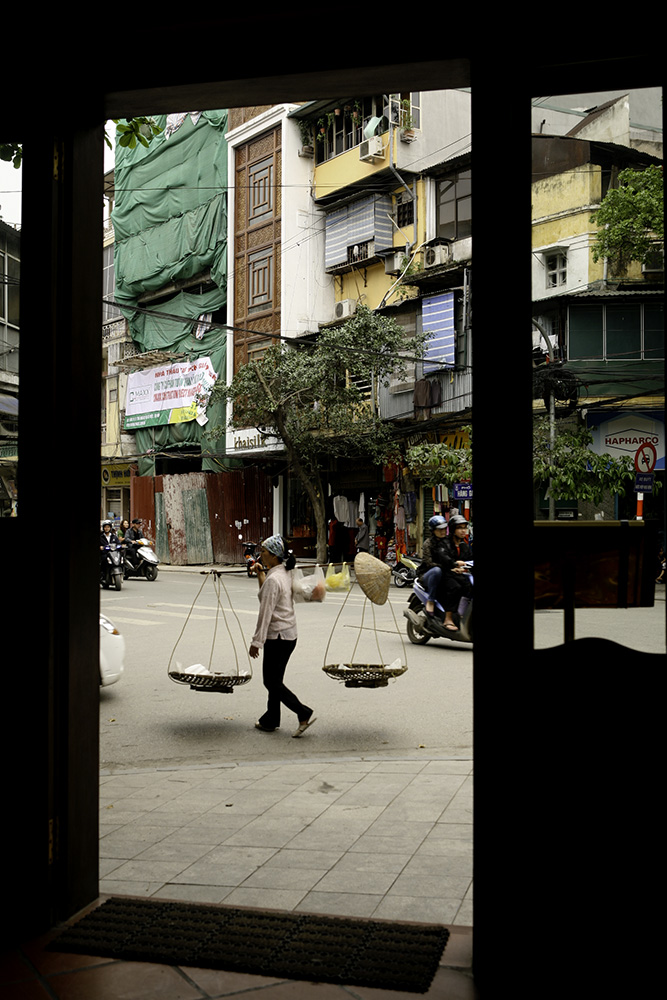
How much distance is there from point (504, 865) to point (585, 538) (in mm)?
1062

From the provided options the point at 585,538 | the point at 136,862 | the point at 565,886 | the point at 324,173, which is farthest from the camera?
the point at 324,173

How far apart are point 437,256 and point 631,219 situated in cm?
2067

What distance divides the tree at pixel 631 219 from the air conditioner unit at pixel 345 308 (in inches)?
942

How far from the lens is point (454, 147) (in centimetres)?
2575

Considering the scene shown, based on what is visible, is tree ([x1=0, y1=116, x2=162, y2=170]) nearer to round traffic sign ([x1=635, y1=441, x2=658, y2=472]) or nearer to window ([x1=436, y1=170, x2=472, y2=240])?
round traffic sign ([x1=635, y1=441, x2=658, y2=472])

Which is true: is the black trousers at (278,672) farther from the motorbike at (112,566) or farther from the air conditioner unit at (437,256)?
the air conditioner unit at (437,256)

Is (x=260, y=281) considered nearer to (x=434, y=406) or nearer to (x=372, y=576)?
(x=434, y=406)

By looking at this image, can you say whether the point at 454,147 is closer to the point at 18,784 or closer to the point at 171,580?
the point at 171,580

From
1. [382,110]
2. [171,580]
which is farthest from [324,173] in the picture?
[171,580]

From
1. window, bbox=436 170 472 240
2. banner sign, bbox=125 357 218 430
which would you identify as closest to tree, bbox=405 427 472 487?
window, bbox=436 170 472 240

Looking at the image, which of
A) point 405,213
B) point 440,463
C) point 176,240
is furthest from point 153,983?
point 176,240

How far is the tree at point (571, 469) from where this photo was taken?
9.82 feet

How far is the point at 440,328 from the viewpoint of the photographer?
23.1 m

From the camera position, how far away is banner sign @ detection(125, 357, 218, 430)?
30.6m
